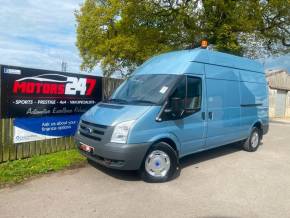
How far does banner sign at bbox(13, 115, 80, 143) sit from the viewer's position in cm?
678

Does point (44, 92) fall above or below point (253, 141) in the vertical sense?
above

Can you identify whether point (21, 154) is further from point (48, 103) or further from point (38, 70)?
point (38, 70)

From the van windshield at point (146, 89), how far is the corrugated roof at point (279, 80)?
24.6m

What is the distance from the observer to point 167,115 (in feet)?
18.8

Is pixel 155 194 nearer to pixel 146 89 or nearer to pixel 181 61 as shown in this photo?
pixel 146 89

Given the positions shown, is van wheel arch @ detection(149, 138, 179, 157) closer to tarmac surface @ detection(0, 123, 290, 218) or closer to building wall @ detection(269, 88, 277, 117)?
tarmac surface @ detection(0, 123, 290, 218)

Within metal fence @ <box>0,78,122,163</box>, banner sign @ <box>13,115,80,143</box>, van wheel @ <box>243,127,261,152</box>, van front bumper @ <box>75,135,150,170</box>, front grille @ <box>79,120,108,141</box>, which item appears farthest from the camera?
van wheel @ <box>243,127,261,152</box>

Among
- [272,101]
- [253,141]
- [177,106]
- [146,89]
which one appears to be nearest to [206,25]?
[253,141]

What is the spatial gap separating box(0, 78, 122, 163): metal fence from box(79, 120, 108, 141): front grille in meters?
1.67

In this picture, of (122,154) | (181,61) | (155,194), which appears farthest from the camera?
(181,61)

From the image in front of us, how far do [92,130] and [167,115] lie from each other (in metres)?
1.46

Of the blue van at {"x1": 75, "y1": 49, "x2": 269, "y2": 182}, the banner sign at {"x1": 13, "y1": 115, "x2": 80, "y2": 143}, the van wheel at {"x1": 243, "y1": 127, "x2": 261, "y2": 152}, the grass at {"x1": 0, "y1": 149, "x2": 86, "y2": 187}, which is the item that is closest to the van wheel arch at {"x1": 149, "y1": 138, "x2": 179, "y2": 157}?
the blue van at {"x1": 75, "y1": 49, "x2": 269, "y2": 182}

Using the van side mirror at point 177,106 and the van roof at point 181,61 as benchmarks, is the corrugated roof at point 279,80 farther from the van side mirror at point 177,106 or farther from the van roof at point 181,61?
the van side mirror at point 177,106

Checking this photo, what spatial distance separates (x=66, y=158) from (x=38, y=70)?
2.16m
